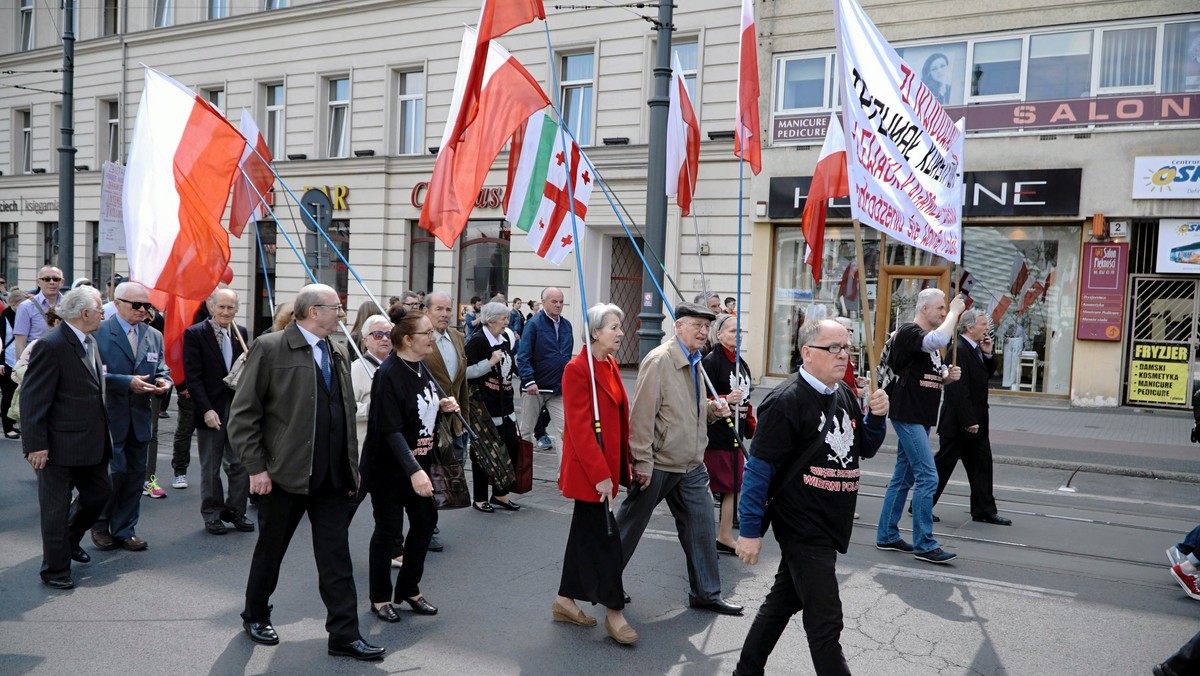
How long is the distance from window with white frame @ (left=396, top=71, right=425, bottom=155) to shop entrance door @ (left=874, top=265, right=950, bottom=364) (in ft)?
38.2

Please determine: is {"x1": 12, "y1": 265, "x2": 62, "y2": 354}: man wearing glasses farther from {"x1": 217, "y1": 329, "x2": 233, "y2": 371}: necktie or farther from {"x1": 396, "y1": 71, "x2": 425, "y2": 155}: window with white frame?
{"x1": 396, "y1": 71, "x2": 425, "y2": 155}: window with white frame

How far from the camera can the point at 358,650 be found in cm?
467

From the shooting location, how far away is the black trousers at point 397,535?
17.2 ft

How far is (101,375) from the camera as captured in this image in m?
6.10

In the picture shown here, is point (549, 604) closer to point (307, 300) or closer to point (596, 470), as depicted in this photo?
point (596, 470)

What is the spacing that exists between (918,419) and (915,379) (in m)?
0.31

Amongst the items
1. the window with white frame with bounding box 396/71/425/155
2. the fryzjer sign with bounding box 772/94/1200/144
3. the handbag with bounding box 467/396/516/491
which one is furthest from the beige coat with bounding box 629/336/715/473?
the window with white frame with bounding box 396/71/425/155

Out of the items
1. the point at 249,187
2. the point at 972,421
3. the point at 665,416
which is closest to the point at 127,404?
the point at 249,187

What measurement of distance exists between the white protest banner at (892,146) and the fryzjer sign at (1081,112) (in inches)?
421

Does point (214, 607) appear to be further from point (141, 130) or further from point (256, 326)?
point (256, 326)

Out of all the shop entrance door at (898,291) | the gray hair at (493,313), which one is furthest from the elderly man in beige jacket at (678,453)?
the shop entrance door at (898,291)

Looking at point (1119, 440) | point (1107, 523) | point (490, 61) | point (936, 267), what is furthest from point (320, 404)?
point (936, 267)

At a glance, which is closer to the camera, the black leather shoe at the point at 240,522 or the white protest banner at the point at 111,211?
the black leather shoe at the point at 240,522

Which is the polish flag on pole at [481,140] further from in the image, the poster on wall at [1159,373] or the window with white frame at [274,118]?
the window with white frame at [274,118]
